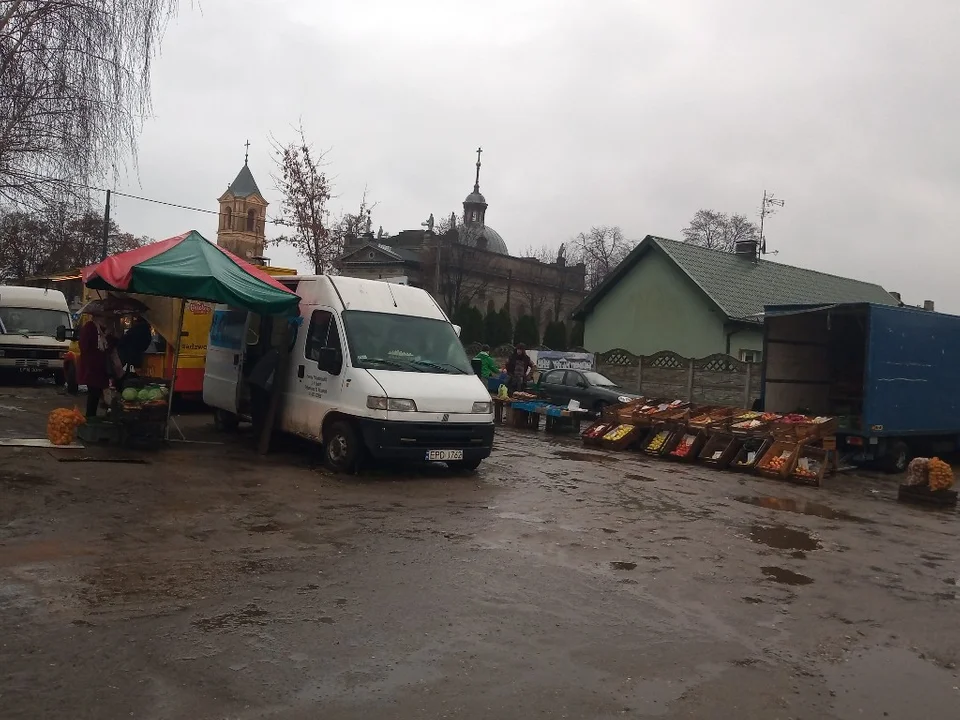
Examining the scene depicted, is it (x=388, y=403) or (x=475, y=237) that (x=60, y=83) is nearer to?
(x=388, y=403)

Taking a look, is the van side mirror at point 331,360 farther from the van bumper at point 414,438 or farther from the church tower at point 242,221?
the church tower at point 242,221

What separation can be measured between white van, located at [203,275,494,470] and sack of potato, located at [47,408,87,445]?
7.85ft

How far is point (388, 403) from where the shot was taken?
10.0 meters

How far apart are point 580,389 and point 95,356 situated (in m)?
13.9

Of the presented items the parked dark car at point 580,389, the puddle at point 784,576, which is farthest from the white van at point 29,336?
the puddle at point 784,576

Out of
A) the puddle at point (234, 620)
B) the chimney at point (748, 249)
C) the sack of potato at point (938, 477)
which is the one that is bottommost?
the puddle at point (234, 620)

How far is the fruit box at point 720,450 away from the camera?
1412 cm

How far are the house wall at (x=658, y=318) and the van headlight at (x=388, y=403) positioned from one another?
20.6 meters

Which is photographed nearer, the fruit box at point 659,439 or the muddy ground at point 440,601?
the muddy ground at point 440,601

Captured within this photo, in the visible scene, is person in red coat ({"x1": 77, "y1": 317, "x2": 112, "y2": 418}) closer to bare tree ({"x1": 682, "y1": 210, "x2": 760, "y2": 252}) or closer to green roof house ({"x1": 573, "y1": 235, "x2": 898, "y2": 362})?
green roof house ({"x1": 573, "y1": 235, "x2": 898, "y2": 362})

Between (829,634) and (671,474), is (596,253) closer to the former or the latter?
(671,474)

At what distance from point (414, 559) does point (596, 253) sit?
7077 centimetres

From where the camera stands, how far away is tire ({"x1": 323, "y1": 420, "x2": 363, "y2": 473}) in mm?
10344

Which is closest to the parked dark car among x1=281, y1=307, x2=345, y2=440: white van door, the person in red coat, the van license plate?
x1=281, y1=307, x2=345, y2=440: white van door
